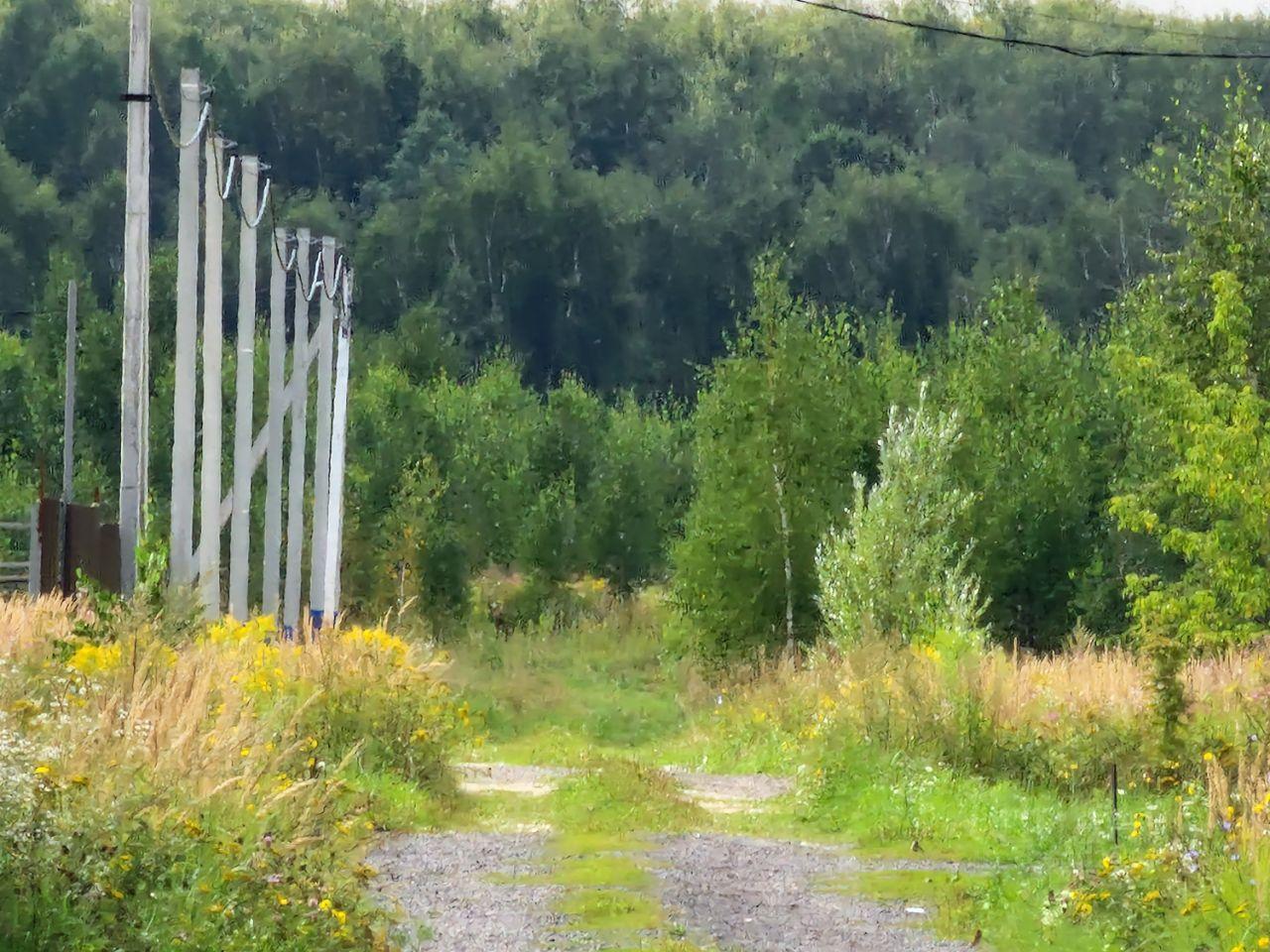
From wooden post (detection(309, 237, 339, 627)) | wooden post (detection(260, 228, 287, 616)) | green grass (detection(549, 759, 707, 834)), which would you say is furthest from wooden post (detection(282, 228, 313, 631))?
green grass (detection(549, 759, 707, 834))

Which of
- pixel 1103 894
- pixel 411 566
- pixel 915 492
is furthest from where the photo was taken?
pixel 411 566

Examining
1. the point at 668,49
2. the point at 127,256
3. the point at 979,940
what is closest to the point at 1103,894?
the point at 979,940

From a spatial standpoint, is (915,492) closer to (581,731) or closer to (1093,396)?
Answer: (581,731)

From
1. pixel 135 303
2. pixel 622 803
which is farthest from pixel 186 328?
pixel 622 803

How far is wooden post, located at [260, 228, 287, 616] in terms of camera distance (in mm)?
26219

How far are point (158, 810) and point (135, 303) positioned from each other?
10592mm

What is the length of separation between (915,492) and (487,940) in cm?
1906

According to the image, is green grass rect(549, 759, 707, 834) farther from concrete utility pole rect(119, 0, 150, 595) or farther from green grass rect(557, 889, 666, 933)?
concrete utility pole rect(119, 0, 150, 595)

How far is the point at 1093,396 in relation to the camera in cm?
4425

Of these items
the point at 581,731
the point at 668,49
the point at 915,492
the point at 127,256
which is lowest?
the point at 581,731

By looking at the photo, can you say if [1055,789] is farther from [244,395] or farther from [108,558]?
[244,395]

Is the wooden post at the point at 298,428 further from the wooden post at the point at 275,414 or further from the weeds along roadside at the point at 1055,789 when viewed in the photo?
the weeds along roadside at the point at 1055,789

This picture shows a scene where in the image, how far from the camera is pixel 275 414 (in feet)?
87.7

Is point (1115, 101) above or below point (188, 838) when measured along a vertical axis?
above
